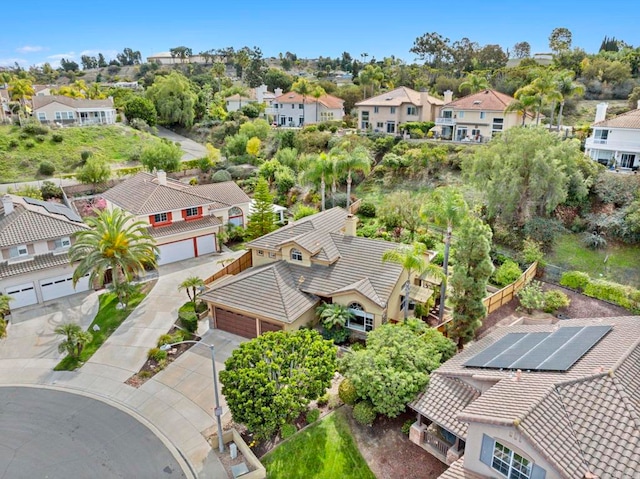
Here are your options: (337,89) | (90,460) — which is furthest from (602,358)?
(337,89)

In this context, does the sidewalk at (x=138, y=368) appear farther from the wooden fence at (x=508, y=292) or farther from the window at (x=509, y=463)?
the wooden fence at (x=508, y=292)

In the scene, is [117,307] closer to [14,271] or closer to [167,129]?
[14,271]

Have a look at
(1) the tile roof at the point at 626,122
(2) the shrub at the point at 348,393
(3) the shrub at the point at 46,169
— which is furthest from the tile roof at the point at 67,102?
(2) the shrub at the point at 348,393

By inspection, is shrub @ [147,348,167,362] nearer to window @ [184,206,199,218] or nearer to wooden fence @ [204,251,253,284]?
wooden fence @ [204,251,253,284]

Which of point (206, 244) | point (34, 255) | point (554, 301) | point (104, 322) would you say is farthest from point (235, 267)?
point (554, 301)

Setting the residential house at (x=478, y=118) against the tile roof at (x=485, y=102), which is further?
the tile roof at (x=485, y=102)

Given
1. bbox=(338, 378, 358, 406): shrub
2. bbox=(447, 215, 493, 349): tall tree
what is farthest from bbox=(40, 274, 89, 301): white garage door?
bbox=(447, 215, 493, 349): tall tree
